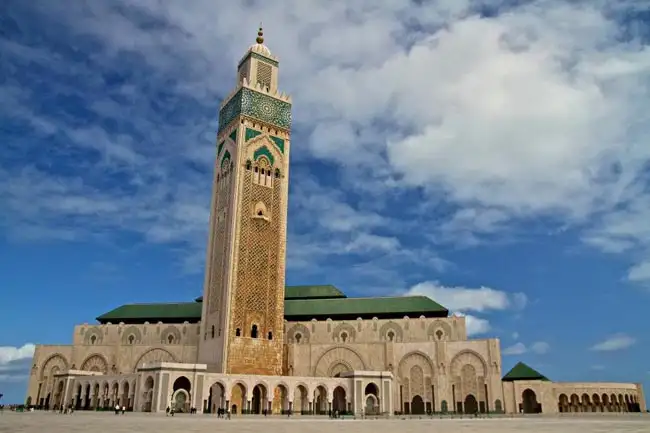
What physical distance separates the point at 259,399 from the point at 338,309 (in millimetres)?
9787

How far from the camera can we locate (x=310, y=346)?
38.6 metres

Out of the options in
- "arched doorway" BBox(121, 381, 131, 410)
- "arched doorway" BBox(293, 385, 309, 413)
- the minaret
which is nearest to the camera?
"arched doorway" BBox(121, 381, 131, 410)

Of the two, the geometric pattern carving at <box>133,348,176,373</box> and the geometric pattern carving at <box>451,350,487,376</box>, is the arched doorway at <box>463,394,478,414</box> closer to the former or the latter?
the geometric pattern carving at <box>451,350,487,376</box>

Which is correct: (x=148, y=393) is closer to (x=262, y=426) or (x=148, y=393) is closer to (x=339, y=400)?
(x=339, y=400)

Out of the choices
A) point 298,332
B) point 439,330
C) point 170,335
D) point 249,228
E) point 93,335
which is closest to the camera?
point 249,228

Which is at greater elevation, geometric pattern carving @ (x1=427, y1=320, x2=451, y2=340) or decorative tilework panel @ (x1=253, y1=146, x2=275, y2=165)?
decorative tilework panel @ (x1=253, y1=146, x2=275, y2=165)

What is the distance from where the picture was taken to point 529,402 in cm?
3719

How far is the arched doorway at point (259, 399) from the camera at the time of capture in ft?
107

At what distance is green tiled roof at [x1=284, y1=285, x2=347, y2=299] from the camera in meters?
43.8

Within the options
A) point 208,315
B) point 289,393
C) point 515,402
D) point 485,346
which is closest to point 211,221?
point 208,315

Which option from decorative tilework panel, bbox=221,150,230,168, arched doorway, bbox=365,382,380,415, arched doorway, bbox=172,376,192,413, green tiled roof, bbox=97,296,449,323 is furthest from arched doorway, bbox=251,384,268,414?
decorative tilework panel, bbox=221,150,230,168

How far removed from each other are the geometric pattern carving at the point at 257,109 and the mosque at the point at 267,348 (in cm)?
9

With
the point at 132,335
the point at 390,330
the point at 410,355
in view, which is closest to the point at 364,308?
the point at 390,330

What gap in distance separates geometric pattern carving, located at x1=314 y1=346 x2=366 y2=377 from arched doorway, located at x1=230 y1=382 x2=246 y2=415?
Answer: 659cm
